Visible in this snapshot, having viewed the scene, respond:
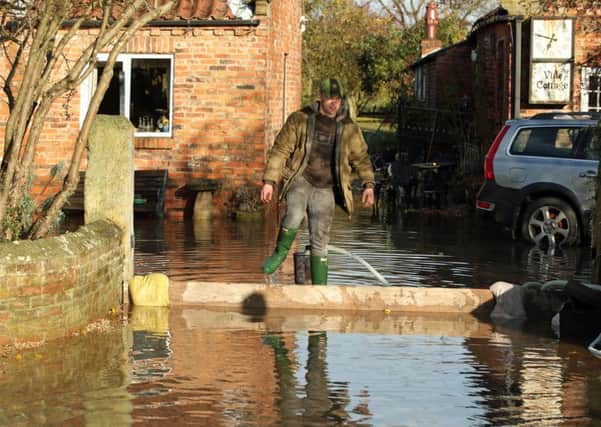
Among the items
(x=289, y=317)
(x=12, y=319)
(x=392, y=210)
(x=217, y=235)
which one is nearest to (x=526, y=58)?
(x=392, y=210)

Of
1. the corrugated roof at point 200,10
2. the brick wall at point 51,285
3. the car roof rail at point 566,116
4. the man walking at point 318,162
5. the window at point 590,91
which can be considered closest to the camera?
the brick wall at point 51,285

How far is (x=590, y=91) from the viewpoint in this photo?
82.0 ft

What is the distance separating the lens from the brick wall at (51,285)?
9227 mm

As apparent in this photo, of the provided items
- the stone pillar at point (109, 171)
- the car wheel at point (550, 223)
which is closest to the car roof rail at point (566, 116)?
the car wheel at point (550, 223)

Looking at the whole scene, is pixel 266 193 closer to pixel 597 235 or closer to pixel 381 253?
pixel 597 235

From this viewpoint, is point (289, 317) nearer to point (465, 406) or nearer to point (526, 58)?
point (465, 406)

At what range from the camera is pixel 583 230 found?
1764 cm

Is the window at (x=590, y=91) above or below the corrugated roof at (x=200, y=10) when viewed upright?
below

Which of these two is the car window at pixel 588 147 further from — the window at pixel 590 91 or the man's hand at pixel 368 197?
the window at pixel 590 91

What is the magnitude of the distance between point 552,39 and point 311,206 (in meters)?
14.1

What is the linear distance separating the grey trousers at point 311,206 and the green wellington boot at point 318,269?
0.15 meters

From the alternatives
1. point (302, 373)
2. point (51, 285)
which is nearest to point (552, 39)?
point (51, 285)

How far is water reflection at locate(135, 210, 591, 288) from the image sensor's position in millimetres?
14133

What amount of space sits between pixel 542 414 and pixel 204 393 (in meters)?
1.97
